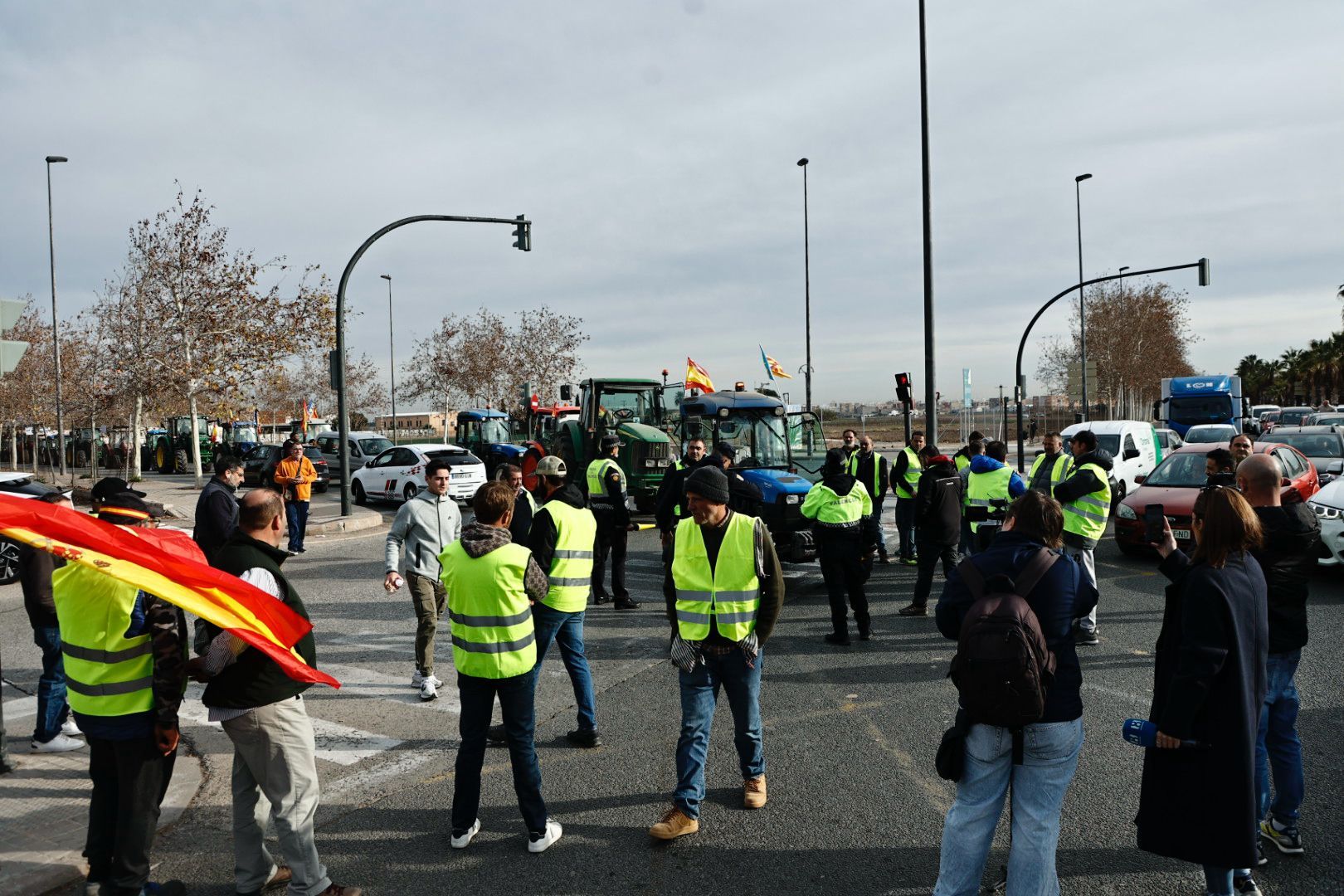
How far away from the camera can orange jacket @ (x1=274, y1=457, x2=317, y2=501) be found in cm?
1385

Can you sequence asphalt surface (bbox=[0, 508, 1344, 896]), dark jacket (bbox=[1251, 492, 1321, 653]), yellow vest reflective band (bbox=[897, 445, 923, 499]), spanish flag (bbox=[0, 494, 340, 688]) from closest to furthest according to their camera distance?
spanish flag (bbox=[0, 494, 340, 688])
asphalt surface (bbox=[0, 508, 1344, 896])
dark jacket (bbox=[1251, 492, 1321, 653])
yellow vest reflective band (bbox=[897, 445, 923, 499])

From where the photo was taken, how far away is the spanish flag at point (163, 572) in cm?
350

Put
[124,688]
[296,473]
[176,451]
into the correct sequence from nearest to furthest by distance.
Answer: [124,688] → [296,473] → [176,451]

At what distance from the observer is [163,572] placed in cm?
362

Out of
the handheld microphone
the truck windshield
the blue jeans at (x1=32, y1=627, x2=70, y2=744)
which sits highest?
the truck windshield

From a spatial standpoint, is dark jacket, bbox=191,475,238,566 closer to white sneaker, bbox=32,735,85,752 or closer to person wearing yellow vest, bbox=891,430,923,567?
white sneaker, bbox=32,735,85,752

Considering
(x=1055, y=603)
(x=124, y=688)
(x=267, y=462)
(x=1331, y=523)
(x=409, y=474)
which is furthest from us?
(x=267, y=462)

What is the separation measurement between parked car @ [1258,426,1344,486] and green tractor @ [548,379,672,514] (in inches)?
471

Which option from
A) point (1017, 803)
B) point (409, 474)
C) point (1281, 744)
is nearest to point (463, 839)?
point (1017, 803)

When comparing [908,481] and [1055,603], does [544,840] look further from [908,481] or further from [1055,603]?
[908,481]

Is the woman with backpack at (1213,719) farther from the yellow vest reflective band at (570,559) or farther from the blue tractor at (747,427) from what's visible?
the blue tractor at (747,427)

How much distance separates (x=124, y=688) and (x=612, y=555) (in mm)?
6297

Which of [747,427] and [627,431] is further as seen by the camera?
[627,431]

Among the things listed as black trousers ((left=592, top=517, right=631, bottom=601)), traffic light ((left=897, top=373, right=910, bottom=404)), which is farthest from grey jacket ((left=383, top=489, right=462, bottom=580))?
traffic light ((left=897, top=373, right=910, bottom=404))
